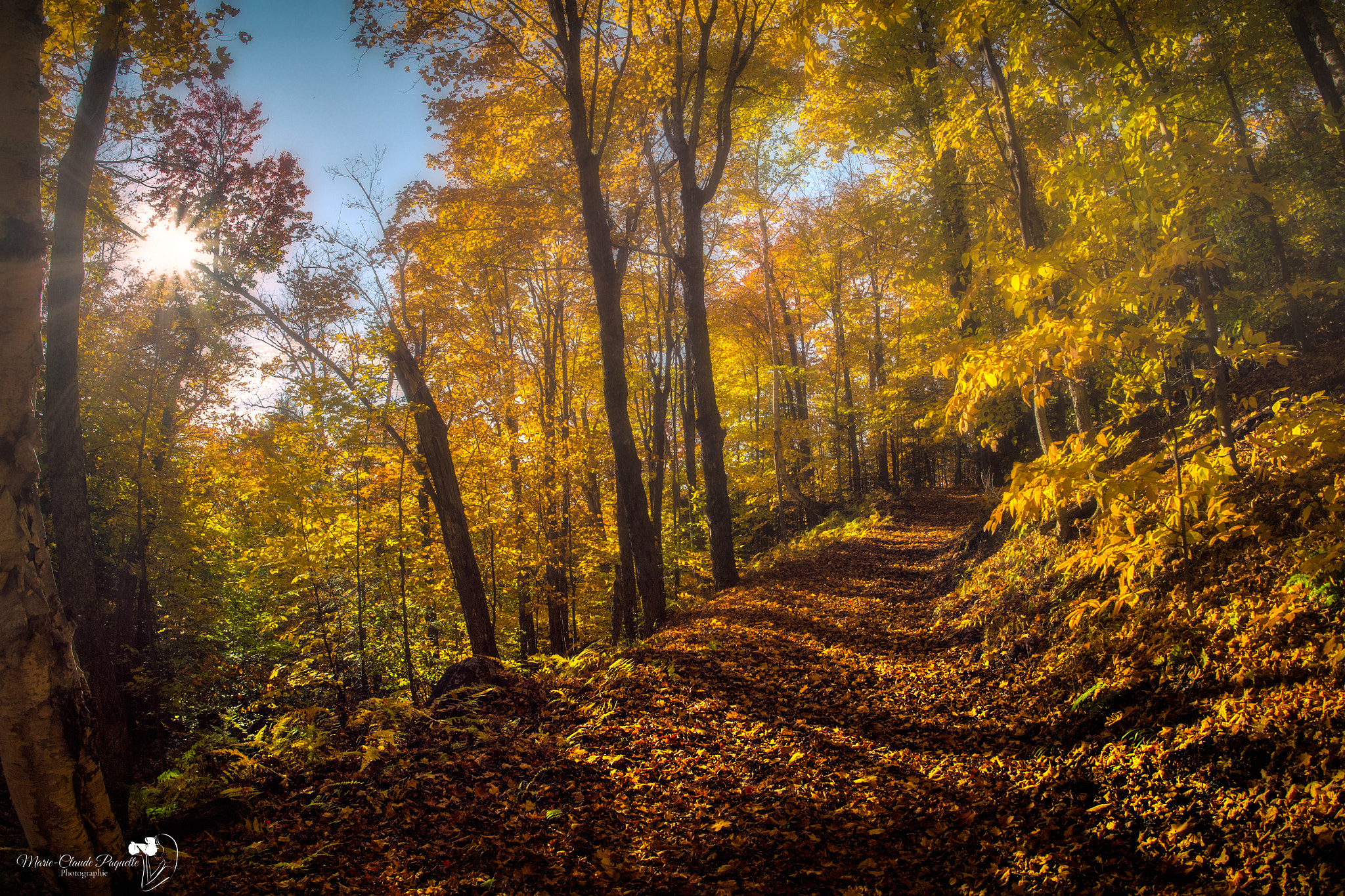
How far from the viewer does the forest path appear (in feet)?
7.79

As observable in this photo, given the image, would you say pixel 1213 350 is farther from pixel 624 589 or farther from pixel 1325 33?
pixel 1325 33

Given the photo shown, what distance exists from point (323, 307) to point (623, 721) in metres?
11.8

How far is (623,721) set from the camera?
156 inches

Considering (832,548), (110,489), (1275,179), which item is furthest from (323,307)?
(1275,179)

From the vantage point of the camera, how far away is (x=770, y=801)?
9.62ft

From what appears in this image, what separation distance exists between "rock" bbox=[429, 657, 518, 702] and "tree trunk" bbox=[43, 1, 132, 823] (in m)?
2.38

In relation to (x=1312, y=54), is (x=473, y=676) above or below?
below

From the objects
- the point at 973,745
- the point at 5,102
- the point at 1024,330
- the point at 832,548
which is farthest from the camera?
the point at 832,548

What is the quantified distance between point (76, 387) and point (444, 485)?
3.80 meters

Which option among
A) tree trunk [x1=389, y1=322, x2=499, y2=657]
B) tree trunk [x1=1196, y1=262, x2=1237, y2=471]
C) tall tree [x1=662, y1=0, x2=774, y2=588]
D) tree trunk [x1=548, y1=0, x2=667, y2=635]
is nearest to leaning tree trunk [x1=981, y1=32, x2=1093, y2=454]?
tree trunk [x1=1196, y1=262, x2=1237, y2=471]

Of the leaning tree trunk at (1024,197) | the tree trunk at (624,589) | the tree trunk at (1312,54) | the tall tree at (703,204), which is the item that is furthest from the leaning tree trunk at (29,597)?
the tree trunk at (1312,54)

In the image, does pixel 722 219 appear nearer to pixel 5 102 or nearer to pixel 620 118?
pixel 620 118

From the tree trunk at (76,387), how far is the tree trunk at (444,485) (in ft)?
10.5

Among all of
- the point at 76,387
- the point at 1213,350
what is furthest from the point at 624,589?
the point at 1213,350
